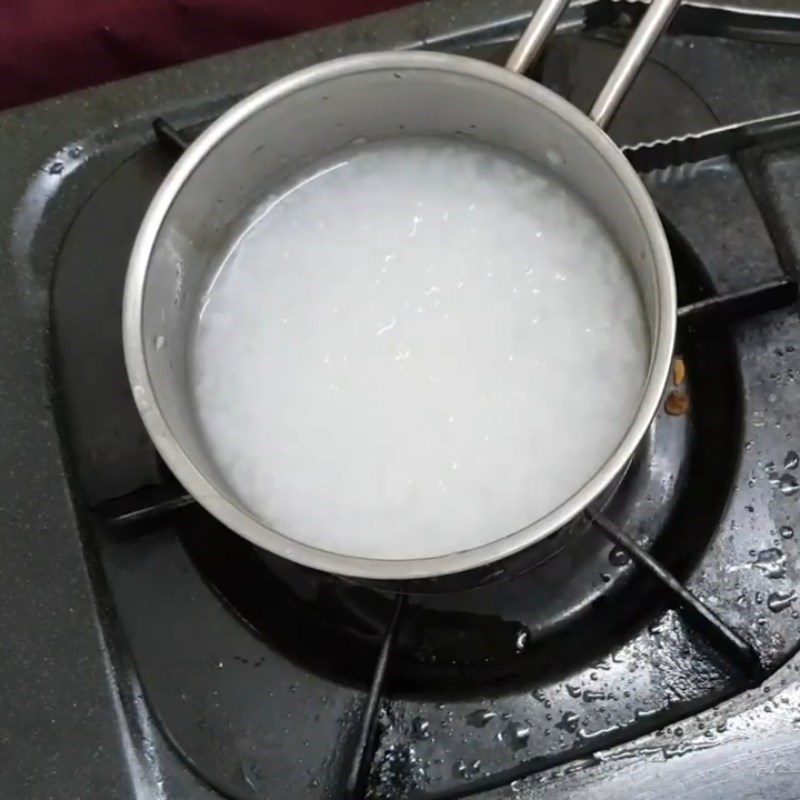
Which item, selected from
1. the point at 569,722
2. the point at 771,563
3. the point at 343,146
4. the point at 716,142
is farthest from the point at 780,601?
the point at 343,146

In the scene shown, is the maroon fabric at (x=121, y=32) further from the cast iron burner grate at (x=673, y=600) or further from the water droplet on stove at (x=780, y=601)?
the water droplet on stove at (x=780, y=601)

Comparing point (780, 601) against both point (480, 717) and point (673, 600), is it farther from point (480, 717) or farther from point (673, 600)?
point (480, 717)

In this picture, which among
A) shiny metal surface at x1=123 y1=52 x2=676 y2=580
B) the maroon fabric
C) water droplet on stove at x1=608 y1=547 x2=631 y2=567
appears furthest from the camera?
the maroon fabric

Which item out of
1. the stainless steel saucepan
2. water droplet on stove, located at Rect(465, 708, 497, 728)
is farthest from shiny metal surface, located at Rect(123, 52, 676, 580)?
water droplet on stove, located at Rect(465, 708, 497, 728)

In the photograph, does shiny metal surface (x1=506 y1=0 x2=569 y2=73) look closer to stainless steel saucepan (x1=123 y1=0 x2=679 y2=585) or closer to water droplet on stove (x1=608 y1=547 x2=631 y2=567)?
stainless steel saucepan (x1=123 y1=0 x2=679 y2=585)

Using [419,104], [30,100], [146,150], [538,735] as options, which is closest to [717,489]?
[538,735]

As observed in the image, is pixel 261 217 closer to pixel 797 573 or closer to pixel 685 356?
pixel 685 356

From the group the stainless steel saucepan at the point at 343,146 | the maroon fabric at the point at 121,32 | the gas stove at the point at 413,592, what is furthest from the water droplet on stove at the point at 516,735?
the maroon fabric at the point at 121,32
